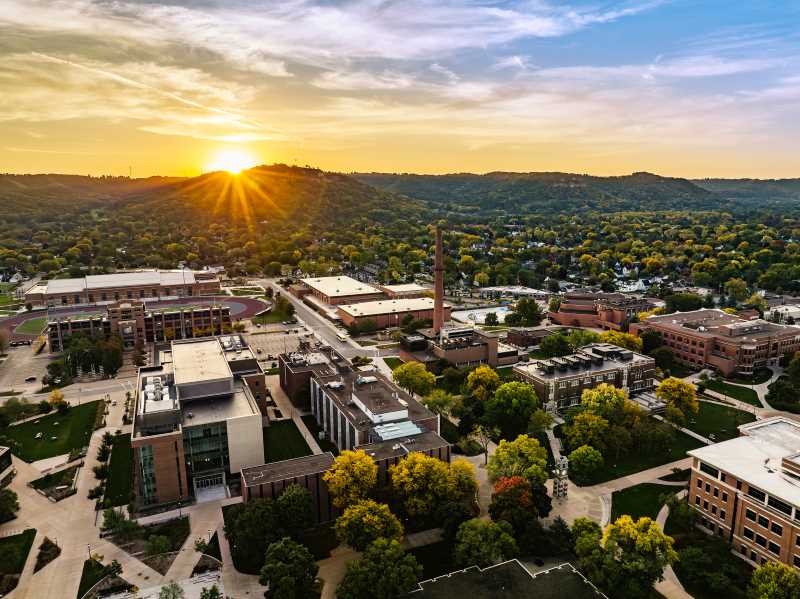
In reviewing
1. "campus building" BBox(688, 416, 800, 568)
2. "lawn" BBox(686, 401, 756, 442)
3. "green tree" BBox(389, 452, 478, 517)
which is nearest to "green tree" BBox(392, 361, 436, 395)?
"green tree" BBox(389, 452, 478, 517)

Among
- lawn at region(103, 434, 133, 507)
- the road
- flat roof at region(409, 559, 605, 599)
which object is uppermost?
flat roof at region(409, 559, 605, 599)

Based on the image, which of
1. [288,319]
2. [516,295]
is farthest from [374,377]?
[516,295]

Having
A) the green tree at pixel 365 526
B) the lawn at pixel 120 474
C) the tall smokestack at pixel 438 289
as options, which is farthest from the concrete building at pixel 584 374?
the lawn at pixel 120 474

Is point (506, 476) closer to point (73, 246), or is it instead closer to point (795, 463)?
point (795, 463)

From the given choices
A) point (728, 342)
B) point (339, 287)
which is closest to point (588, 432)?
point (728, 342)

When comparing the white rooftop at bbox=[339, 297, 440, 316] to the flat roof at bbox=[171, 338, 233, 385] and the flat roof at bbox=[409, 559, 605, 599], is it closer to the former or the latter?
the flat roof at bbox=[171, 338, 233, 385]

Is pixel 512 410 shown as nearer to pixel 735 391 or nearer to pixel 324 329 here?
pixel 735 391
